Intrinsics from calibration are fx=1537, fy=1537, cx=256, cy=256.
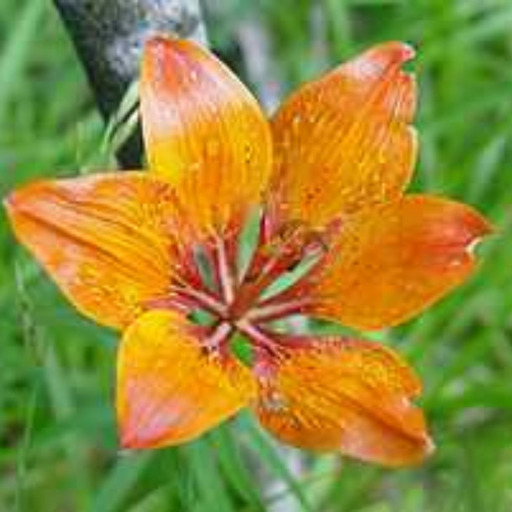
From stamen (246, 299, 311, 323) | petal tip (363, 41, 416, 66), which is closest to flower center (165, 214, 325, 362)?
stamen (246, 299, 311, 323)

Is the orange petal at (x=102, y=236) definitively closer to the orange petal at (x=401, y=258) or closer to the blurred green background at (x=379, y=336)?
the orange petal at (x=401, y=258)

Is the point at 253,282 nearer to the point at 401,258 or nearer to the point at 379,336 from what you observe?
the point at 401,258

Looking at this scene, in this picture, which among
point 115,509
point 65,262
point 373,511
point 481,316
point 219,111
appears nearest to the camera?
point 65,262

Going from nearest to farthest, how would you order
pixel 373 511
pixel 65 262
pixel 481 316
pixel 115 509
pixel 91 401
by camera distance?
pixel 65 262 < pixel 115 509 < pixel 91 401 < pixel 373 511 < pixel 481 316

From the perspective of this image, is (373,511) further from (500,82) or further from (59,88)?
(59,88)

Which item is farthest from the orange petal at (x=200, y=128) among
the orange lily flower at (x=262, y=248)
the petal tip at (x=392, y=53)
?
the petal tip at (x=392, y=53)

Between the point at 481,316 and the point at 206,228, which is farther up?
the point at 206,228

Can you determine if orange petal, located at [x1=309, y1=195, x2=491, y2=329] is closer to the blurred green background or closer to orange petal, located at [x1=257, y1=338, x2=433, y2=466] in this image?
orange petal, located at [x1=257, y1=338, x2=433, y2=466]

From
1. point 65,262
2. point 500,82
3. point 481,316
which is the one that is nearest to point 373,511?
point 481,316
